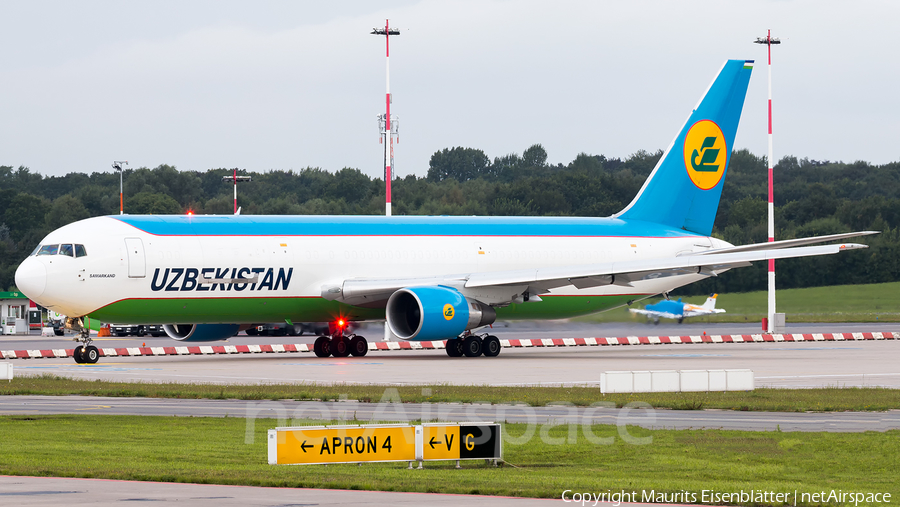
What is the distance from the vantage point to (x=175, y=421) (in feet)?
67.8

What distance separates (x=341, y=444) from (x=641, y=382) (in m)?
12.9

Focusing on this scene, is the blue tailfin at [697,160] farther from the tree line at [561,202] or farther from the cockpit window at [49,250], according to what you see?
the tree line at [561,202]

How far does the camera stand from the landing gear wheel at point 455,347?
138 ft

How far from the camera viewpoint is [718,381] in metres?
27.0

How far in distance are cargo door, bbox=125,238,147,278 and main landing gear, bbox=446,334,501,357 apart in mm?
10664

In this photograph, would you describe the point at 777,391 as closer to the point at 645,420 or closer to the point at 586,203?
→ the point at 645,420

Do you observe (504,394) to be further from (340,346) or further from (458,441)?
(340,346)

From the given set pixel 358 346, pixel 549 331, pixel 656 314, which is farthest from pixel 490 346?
pixel 656 314

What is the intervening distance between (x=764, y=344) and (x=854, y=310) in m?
37.2

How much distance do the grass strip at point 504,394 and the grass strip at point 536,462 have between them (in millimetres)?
4485

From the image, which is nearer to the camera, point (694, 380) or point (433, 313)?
point (694, 380)

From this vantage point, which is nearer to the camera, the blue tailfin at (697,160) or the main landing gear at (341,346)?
Result: the main landing gear at (341,346)

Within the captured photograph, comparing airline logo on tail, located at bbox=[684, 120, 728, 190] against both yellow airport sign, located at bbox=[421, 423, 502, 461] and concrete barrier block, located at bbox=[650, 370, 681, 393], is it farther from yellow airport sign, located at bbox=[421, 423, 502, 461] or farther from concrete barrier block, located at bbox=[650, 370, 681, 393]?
yellow airport sign, located at bbox=[421, 423, 502, 461]

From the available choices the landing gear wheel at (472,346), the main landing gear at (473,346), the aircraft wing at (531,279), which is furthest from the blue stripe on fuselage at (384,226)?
the landing gear wheel at (472,346)
